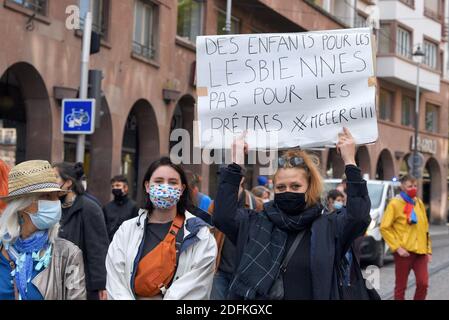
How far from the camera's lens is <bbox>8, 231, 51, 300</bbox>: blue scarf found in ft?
14.1

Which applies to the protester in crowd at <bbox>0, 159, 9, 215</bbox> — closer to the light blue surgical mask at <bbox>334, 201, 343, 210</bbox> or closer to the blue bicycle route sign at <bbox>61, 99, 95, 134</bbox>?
the light blue surgical mask at <bbox>334, 201, 343, 210</bbox>

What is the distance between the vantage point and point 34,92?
1720cm

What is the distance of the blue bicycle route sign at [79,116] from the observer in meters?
13.0

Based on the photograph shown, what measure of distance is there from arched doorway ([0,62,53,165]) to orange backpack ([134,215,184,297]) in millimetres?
12834

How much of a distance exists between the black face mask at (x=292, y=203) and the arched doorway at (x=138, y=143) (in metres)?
17.5

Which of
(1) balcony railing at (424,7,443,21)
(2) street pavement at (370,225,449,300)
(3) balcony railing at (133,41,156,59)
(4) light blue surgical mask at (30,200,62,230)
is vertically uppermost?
(1) balcony railing at (424,7,443,21)

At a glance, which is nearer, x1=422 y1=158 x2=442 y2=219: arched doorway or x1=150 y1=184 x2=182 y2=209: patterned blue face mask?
x1=150 y1=184 x2=182 y2=209: patterned blue face mask

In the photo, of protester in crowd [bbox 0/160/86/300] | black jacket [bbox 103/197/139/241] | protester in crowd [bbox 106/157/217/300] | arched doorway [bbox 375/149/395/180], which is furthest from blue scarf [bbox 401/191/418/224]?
arched doorway [bbox 375/149/395/180]

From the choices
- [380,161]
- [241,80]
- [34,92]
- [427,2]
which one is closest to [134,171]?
[34,92]

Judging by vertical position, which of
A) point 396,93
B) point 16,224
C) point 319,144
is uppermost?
point 396,93

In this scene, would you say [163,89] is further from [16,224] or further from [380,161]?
[380,161]

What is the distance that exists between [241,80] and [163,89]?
56.0 feet

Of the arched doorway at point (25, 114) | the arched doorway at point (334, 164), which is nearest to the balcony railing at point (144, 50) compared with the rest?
the arched doorway at point (25, 114)

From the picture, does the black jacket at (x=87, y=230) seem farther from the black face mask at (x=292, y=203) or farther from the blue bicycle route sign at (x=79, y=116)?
the blue bicycle route sign at (x=79, y=116)
